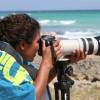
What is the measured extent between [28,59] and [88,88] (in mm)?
4319

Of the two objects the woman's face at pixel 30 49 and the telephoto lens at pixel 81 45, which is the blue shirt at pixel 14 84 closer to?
the woman's face at pixel 30 49

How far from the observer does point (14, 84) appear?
8.40ft

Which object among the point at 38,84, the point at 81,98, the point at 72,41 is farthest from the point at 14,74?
the point at 81,98

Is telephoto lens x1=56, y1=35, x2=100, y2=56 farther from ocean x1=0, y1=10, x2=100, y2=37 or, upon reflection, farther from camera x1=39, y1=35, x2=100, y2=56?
ocean x1=0, y1=10, x2=100, y2=37

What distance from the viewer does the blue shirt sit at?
2561mm

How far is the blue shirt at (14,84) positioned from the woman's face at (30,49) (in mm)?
352

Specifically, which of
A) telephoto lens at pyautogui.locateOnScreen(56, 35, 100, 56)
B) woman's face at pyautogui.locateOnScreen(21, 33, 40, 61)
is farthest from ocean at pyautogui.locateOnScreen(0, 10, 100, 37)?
woman's face at pyautogui.locateOnScreen(21, 33, 40, 61)

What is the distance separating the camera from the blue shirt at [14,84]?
2.56 m

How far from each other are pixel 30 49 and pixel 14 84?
0.45 meters

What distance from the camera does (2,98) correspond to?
2.58m

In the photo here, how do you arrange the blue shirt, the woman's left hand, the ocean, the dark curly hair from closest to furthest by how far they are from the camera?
1. the blue shirt
2. the dark curly hair
3. the woman's left hand
4. the ocean

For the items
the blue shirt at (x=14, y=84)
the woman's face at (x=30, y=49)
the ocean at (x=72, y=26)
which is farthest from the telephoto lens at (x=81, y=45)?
the ocean at (x=72, y=26)

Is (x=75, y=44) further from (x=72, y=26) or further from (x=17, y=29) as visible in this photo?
(x=72, y=26)

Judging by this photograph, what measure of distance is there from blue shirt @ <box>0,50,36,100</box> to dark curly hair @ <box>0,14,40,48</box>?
33 cm
